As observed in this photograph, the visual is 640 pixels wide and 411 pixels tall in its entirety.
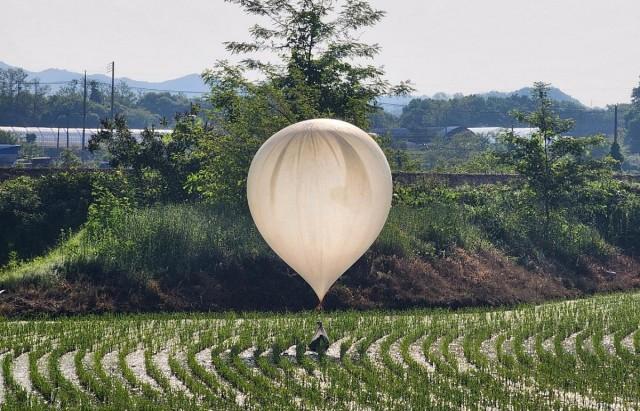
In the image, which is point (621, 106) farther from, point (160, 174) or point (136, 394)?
point (136, 394)

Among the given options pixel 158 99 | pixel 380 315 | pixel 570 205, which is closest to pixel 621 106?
pixel 158 99

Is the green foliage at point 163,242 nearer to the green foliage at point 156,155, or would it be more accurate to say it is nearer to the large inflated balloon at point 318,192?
the green foliage at point 156,155

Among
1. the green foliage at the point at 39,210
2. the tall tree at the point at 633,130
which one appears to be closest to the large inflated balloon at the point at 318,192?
the green foliage at the point at 39,210

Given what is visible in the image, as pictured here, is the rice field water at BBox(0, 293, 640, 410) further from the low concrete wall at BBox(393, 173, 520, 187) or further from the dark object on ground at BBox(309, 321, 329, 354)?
the low concrete wall at BBox(393, 173, 520, 187)

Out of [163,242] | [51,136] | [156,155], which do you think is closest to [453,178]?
[156,155]

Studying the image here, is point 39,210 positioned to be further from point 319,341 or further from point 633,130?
point 633,130

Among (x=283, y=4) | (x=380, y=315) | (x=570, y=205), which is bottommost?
(x=380, y=315)
